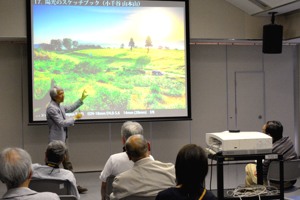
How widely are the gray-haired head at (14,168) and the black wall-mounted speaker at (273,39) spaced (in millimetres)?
5828

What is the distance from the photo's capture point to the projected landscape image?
6781 millimetres

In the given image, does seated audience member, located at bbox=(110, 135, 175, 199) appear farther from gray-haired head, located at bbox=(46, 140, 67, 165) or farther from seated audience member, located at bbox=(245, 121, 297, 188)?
seated audience member, located at bbox=(245, 121, 297, 188)

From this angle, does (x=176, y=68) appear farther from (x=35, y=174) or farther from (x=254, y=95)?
(x=35, y=174)

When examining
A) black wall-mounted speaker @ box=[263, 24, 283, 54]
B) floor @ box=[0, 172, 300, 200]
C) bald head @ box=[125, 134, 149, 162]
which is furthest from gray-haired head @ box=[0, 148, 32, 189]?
black wall-mounted speaker @ box=[263, 24, 283, 54]

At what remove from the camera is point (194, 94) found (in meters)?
7.84

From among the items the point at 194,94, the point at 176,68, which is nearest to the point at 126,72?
the point at 176,68

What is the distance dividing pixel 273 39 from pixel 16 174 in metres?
5.96

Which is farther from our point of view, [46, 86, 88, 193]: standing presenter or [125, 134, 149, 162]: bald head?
[46, 86, 88, 193]: standing presenter

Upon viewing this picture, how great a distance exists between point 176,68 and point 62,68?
192 centimetres

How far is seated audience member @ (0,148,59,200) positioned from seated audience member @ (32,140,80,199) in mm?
1143

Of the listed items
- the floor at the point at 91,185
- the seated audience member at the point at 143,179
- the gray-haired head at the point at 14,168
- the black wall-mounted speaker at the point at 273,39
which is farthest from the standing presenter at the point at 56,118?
the black wall-mounted speaker at the point at 273,39

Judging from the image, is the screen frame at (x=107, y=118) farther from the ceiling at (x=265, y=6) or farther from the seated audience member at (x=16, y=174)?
the seated audience member at (x=16, y=174)

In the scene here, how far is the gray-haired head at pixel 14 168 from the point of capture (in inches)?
84.8

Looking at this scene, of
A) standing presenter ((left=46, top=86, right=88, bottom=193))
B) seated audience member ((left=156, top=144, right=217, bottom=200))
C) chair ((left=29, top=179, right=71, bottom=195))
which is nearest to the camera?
seated audience member ((left=156, top=144, right=217, bottom=200))
